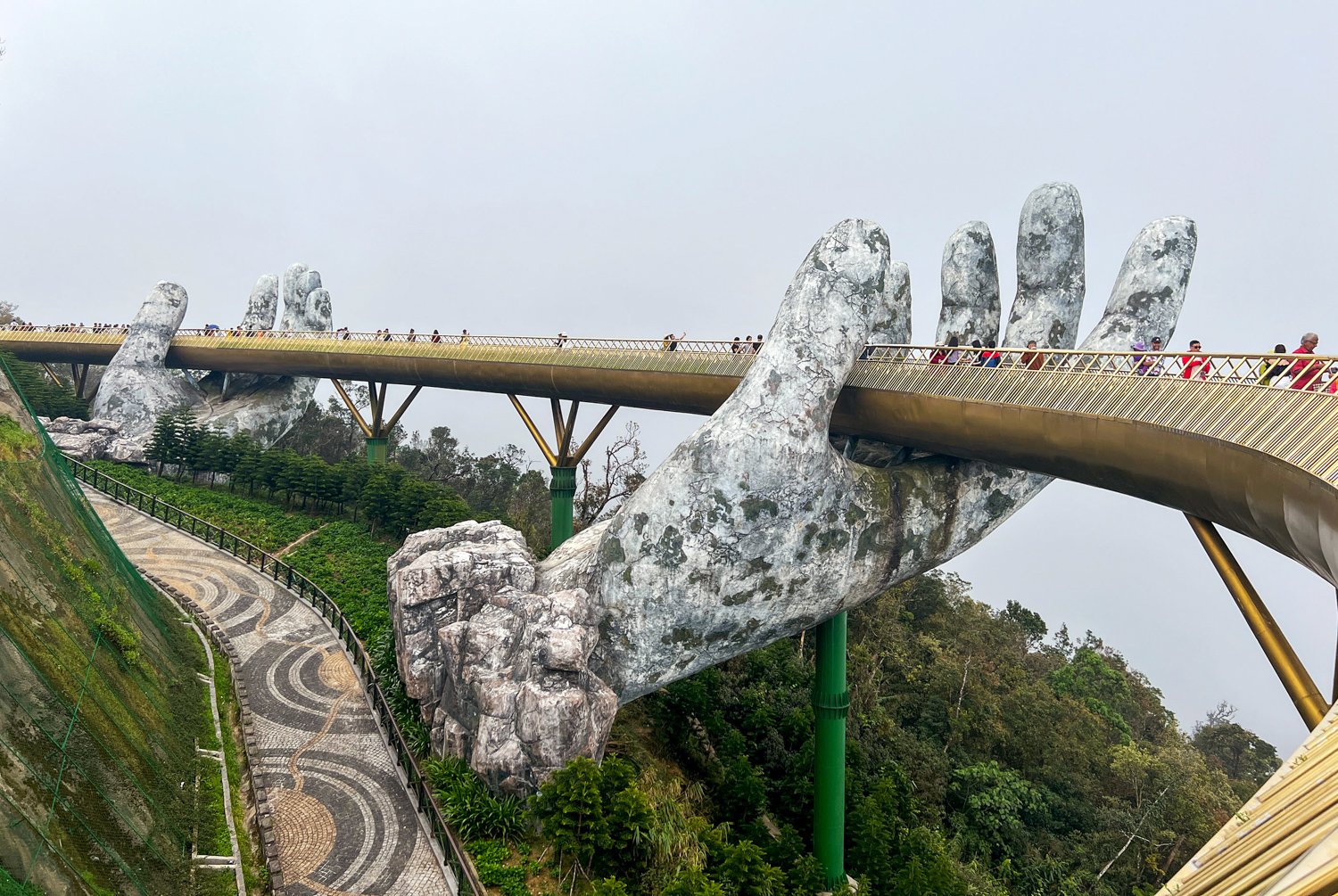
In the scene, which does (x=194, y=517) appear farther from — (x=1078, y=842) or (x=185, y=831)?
(x=1078, y=842)

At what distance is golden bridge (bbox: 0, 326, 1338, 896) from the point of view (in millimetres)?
4445

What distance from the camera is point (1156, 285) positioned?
1612 centimetres

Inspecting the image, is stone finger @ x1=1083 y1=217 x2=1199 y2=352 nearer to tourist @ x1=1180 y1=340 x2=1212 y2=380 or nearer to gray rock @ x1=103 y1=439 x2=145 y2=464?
tourist @ x1=1180 y1=340 x2=1212 y2=380

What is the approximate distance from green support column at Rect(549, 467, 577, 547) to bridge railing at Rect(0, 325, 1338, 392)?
387 cm

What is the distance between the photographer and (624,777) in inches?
538

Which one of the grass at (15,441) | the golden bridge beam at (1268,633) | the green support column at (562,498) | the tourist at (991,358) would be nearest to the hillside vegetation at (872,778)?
the green support column at (562,498)

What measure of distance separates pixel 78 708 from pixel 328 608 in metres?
11.7

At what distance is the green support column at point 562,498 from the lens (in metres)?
26.7

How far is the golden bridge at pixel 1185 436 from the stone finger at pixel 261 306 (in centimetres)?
2910

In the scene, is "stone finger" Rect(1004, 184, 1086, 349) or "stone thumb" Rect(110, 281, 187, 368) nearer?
"stone finger" Rect(1004, 184, 1086, 349)

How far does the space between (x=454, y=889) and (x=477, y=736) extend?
2.70m

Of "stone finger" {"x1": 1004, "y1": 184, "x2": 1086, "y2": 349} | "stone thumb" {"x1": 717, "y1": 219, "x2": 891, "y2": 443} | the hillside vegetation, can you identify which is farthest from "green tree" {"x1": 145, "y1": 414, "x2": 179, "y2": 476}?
"stone finger" {"x1": 1004, "y1": 184, "x2": 1086, "y2": 349}

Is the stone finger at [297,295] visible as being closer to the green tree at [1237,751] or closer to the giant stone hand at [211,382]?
the giant stone hand at [211,382]

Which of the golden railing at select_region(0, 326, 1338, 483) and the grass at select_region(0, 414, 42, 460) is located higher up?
the golden railing at select_region(0, 326, 1338, 483)
